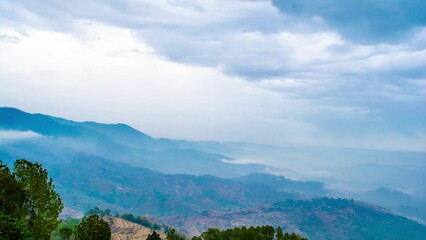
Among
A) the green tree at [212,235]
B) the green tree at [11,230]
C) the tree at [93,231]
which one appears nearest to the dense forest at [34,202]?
the tree at [93,231]

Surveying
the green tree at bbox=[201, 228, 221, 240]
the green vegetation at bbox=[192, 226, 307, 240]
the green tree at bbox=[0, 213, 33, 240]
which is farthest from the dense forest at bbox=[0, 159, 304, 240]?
the green tree at bbox=[201, 228, 221, 240]

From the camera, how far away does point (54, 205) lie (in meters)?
42.9

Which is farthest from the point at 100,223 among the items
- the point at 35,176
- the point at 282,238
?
the point at 282,238

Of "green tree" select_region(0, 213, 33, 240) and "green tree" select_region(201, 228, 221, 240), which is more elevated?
"green tree" select_region(0, 213, 33, 240)

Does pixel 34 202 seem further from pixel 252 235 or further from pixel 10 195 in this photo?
pixel 252 235

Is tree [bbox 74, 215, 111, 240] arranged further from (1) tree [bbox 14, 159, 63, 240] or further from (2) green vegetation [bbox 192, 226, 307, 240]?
(2) green vegetation [bbox 192, 226, 307, 240]

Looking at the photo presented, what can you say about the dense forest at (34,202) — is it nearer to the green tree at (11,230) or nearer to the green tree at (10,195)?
the green tree at (10,195)

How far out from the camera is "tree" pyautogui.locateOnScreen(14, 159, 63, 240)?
41219 millimetres

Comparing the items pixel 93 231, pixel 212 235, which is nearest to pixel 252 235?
pixel 212 235

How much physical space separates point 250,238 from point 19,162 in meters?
33.2

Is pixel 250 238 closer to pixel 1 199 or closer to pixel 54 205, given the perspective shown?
pixel 54 205

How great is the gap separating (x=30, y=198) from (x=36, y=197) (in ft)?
1.85

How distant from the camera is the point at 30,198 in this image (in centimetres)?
4159

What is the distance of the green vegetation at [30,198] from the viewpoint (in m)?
Answer: 39.7
